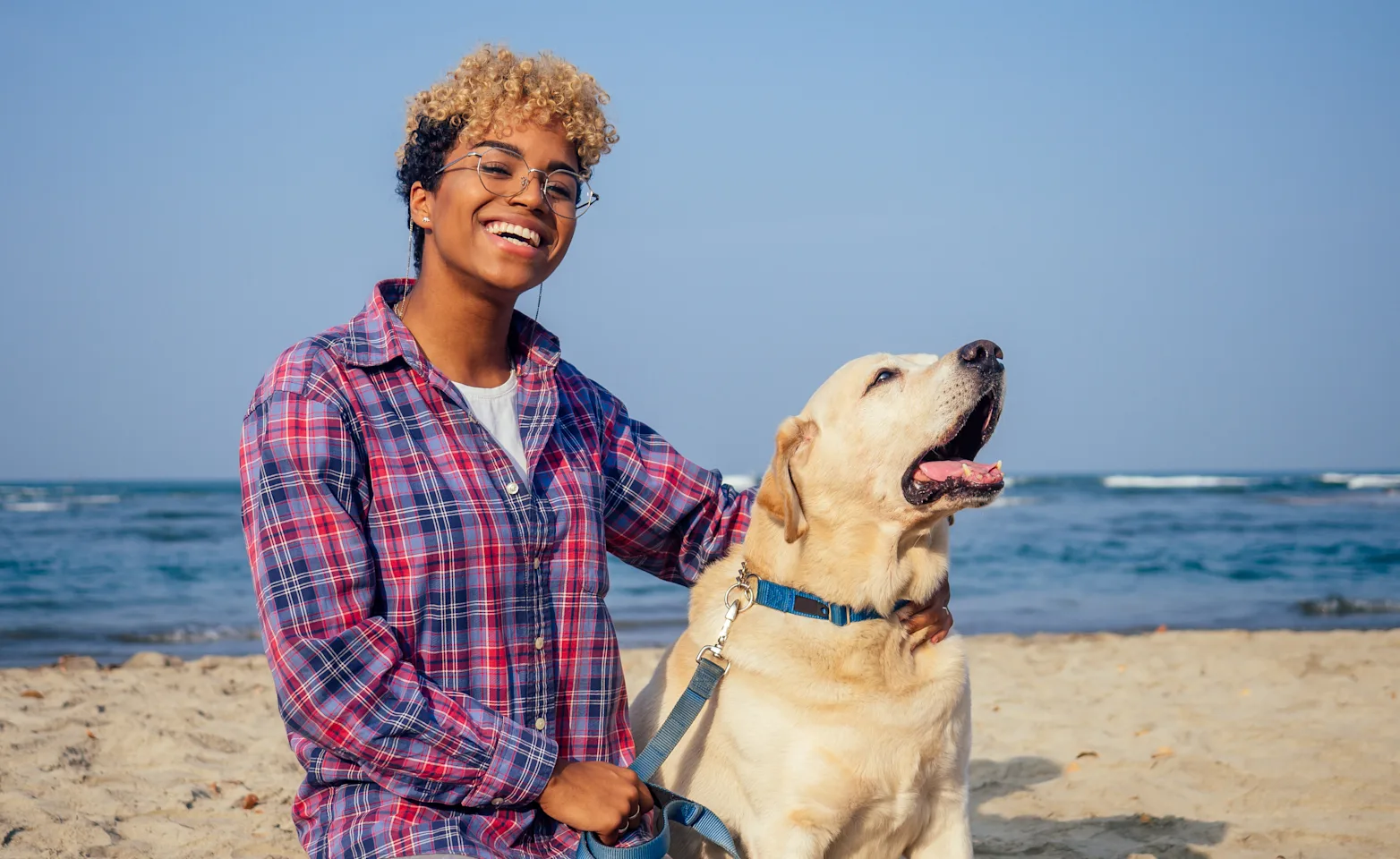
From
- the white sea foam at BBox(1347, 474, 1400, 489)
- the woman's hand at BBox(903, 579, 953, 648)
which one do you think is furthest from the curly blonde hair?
the white sea foam at BBox(1347, 474, 1400, 489)

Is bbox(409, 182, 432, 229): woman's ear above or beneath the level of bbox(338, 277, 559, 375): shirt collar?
above

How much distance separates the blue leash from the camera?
7.66 ft

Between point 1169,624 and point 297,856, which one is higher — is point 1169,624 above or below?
below

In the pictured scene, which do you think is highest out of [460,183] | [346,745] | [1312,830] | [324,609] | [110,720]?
[460,183]

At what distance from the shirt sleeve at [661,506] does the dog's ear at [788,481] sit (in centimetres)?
29

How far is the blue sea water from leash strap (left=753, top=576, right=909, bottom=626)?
7172 millimetres

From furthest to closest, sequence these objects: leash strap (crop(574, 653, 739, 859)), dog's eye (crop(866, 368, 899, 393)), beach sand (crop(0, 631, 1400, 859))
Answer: beach sand (crop(0, 631, 1400, 859))
dog's eye (crop(866, 368, 899, 393))
leash strap (crop(574, 653, 739, 859))

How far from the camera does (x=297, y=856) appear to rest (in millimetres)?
3959

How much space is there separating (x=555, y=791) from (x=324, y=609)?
611mm

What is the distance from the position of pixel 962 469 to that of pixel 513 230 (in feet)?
4.16

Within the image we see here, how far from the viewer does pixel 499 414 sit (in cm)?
263


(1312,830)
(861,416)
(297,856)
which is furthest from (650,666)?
(861,416)

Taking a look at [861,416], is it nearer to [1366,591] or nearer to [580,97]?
[580,97]

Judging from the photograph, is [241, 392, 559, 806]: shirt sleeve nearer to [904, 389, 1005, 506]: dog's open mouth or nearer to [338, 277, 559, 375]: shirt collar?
[338, 277, 559, 375]: shirt collar
